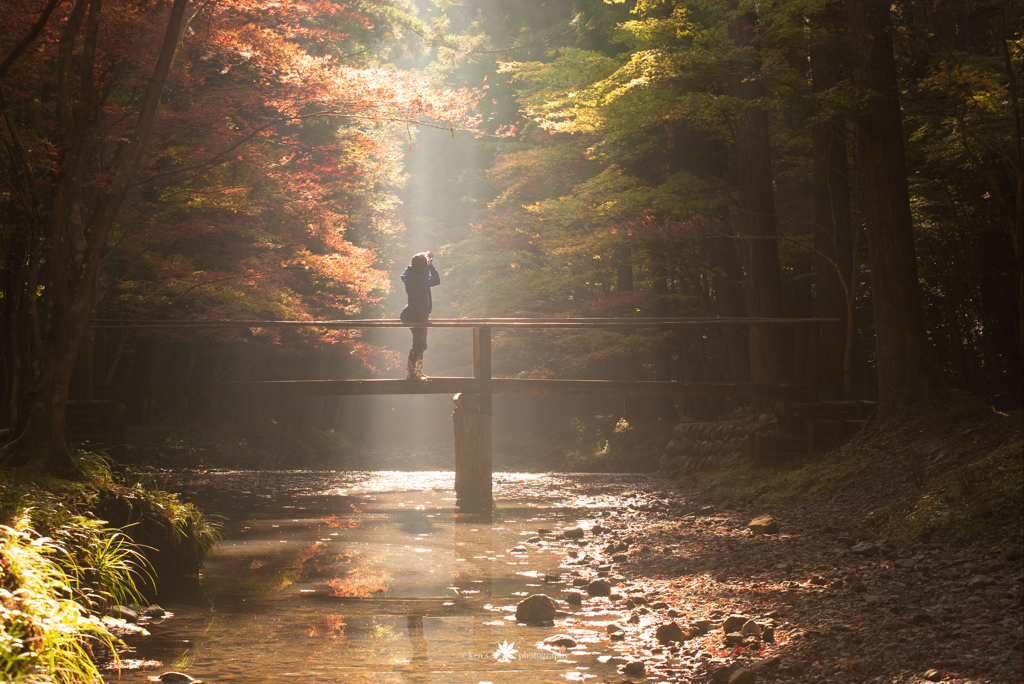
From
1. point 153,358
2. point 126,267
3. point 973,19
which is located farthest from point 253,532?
point 973,19

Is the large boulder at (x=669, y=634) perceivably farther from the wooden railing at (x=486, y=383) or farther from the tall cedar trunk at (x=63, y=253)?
the wooden railing at (x=486, y=383)

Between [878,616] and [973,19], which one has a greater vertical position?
[973,19]

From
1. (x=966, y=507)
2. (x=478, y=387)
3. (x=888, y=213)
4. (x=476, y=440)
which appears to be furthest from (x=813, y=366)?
(x=966, y=507)

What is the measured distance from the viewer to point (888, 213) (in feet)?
37.5

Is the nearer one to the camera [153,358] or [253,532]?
[253,532]

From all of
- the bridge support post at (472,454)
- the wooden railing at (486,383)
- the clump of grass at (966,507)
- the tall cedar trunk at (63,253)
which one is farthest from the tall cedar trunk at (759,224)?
the tall cedar trunk at (63,253)

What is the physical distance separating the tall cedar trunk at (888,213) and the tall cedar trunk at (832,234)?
120cm

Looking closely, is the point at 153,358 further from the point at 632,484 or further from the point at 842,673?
the point at 842,673

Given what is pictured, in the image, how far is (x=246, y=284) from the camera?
16.5 meters

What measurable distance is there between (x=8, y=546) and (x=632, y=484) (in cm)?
1368

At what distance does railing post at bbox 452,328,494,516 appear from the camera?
14.0 meters

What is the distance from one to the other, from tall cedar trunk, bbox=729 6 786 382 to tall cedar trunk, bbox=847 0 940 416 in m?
2.98

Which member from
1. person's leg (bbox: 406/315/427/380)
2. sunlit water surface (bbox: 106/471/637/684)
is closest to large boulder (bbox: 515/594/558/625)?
sunlit water surface (bbox: 106/471/637/684)

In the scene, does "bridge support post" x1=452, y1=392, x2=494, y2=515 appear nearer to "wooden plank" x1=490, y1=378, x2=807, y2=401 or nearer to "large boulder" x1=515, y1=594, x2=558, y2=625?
"wooden plank" x1=490, y1=378, x2=807, y2=401
